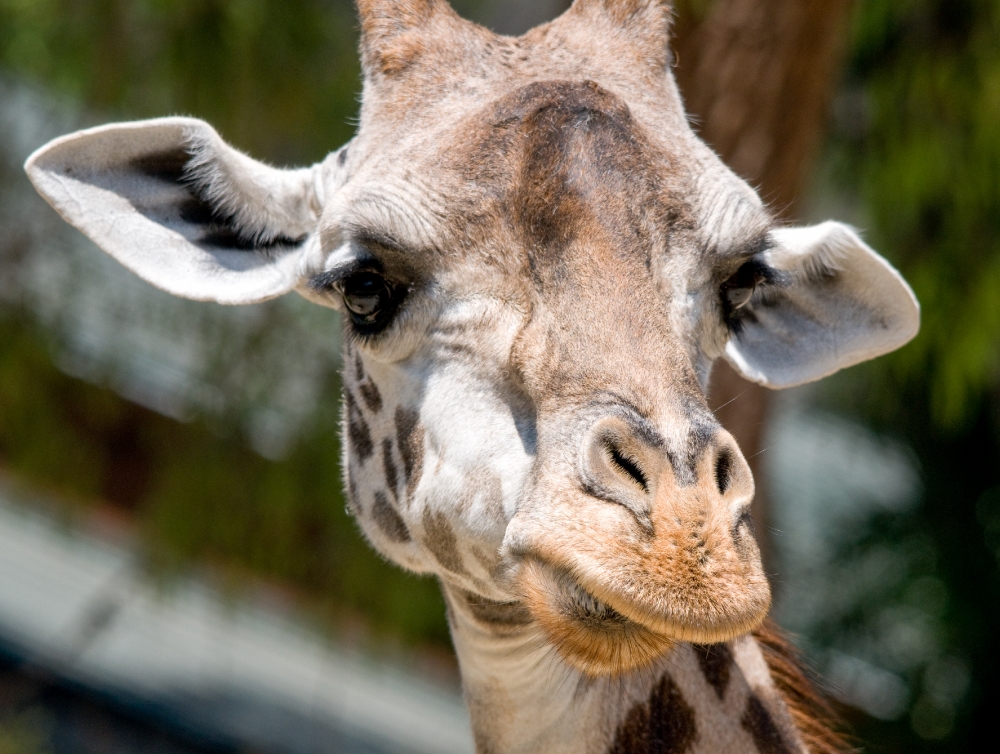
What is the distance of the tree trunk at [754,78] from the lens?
20.0 ft

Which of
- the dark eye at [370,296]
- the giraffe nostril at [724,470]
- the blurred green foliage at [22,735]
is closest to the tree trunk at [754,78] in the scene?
the dark eye at [370,296]

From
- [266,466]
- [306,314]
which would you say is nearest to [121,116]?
[306,314]

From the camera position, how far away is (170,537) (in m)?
8.40

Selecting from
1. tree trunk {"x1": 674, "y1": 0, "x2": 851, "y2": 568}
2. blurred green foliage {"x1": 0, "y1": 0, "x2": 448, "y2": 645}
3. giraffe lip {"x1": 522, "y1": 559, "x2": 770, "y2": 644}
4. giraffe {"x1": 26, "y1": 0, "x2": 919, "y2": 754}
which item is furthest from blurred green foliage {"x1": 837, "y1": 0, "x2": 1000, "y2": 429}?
giraffe lip {"x1": 522, "y1": 559, "x2": 770, "y2": 644}

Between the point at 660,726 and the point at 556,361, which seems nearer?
the point at 556,361

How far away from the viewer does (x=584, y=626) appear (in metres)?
2.38

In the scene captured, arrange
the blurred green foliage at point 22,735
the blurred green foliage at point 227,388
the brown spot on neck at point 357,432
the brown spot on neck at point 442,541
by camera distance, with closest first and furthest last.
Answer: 1. the brown spot on neck at point 442,541
2. the brown spot on neck at point 357,432
3. the blurred green foliage at point 227,388
4. the blurred green foliage at point 22,735

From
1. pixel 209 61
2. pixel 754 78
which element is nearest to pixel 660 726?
pixel 754 78

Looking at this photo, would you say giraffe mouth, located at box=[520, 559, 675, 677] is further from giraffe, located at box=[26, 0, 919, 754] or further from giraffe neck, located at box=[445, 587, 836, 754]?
giraffe neck, located at box=[445, 587, 836, 754]

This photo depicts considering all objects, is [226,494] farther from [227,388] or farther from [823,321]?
[823,321]

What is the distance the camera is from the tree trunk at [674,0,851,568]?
240 inches

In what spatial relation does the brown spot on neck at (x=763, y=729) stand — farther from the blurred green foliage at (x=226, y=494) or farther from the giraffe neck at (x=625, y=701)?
the blurred green foliage at (x=226, y=494)

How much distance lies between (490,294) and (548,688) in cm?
109

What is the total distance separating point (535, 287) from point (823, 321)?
1375 mm
